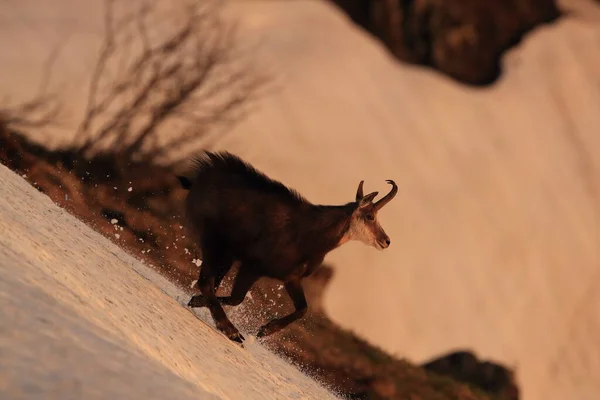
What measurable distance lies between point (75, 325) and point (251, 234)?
3655 millimetres

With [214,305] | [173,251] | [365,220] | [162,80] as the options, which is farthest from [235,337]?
[162,80]

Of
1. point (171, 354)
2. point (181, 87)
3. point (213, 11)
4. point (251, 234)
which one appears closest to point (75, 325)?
point (171, 354)

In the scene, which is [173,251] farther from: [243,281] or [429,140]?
[429,140]

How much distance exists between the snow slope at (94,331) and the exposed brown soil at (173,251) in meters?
2.70

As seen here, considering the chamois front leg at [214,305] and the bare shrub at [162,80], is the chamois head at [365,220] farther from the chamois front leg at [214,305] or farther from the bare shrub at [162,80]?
the bare shrub at [162,80]

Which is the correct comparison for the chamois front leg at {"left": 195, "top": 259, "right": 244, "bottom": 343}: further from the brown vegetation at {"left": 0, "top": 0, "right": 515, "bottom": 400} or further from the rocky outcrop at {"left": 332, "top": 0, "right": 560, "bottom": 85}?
the rocky outcrop at {"left": 332, "top": 0, "right": 560, "bottom": 85}

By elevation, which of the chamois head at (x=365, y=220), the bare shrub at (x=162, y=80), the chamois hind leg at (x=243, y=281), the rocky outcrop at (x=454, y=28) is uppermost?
the rocky outcrop at (x=454, y=28)

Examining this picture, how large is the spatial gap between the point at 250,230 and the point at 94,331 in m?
3.49

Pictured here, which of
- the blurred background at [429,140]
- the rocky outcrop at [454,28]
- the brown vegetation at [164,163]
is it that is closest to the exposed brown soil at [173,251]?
the brown vegetation at [164,163]

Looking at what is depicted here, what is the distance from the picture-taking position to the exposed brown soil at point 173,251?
13922mm

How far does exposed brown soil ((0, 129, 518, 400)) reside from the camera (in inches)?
548

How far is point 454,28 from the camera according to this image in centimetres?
2462

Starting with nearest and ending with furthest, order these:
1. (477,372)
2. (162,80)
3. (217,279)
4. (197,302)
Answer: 1. (217,279)
2. (197,302)
3. (162,80)
4. (477,372)

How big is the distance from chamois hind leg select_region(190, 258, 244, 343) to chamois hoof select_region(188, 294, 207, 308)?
318mm
